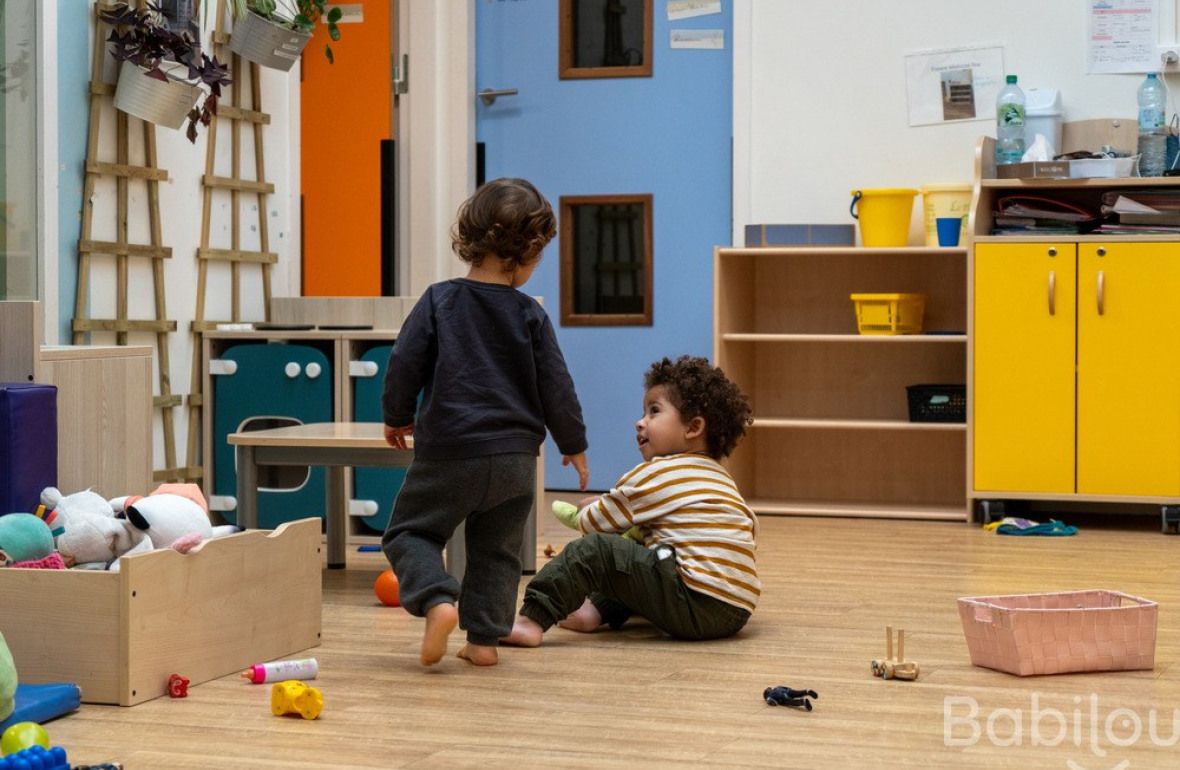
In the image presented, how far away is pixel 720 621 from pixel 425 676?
0.61 m

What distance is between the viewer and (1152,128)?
4.70 meters

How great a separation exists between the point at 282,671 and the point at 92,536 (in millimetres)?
380

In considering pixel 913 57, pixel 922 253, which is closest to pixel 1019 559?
pixel 922 253

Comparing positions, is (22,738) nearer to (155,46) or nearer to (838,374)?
(155,46)

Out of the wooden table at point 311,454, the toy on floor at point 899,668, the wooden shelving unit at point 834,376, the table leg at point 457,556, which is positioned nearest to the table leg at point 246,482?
the wooden table at point 311,454

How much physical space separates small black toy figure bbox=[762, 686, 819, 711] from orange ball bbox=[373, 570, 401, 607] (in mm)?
1114

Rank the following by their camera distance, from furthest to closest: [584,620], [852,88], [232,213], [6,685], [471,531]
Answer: [852,88] → [232,213] → [584,620] → [471,531] → [6,685]

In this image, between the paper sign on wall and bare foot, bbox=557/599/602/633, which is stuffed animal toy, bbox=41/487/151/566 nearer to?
bare foot, bbox=557/599/602/633

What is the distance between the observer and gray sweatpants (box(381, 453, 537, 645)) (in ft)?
8.45

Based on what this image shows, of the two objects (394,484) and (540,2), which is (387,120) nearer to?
(540,2)

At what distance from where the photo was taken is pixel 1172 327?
453 centimetres

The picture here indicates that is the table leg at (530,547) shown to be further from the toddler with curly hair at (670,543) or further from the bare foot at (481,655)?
the bare foot at (481,655)

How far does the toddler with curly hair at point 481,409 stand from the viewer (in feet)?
8.46

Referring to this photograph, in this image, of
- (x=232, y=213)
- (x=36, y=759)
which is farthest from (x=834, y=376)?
(x=36, y=759)
